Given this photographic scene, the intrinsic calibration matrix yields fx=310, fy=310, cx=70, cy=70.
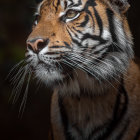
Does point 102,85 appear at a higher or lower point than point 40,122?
higher

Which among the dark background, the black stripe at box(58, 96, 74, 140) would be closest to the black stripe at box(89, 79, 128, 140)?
the black stripe at box(58, 96, 74, 140)

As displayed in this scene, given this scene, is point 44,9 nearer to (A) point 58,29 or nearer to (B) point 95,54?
(A) point 58,29

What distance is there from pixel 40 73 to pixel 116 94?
0.26m

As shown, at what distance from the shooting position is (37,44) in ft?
2.92

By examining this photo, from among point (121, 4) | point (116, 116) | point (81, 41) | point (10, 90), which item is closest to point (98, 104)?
point (116, 116)

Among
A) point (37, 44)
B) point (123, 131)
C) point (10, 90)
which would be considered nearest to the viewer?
point (37, 44)

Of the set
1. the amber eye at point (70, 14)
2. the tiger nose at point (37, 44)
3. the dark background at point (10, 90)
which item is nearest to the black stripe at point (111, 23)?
the amber eye at point (70, 14)

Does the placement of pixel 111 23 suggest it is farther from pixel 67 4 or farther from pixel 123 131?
pixel 123 131

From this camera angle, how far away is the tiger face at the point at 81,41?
916 millimetres

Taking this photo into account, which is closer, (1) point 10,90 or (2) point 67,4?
(2) point 67,4

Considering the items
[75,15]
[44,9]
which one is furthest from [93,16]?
[44,9]

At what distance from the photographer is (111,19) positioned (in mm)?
956

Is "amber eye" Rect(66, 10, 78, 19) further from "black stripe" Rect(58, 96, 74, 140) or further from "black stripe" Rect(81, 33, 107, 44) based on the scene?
"black stripe" Rect(58, 96, 74, 140)

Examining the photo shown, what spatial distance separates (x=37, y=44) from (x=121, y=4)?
0.28 metres
